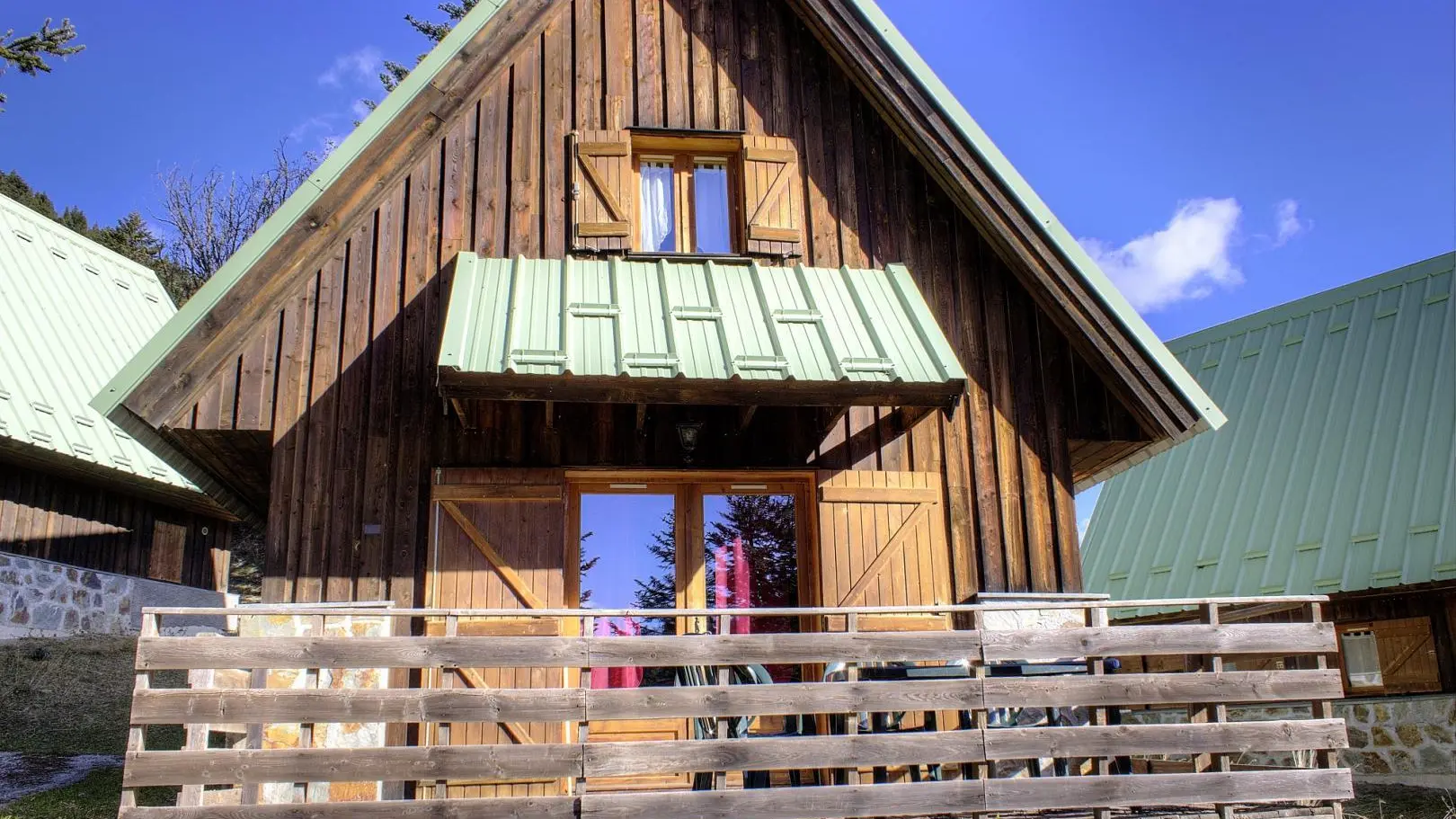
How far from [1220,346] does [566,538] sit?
45.6ft

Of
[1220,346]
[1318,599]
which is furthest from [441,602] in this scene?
[1220,346]

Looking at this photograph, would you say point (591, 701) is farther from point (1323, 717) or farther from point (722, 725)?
point (1323, 717)

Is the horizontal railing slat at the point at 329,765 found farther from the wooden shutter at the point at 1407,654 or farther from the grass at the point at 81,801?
the wooden shutter at the point at 1407,654

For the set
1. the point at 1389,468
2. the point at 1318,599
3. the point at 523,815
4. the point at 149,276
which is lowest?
the point at 523,815

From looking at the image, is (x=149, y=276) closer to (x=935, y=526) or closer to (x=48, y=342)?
(x=48, y=342)

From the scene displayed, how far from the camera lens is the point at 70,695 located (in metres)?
16.5

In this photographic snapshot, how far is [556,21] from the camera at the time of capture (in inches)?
443

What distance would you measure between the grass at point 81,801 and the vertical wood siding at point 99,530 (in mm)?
6677

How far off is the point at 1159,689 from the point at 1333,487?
9.89 m

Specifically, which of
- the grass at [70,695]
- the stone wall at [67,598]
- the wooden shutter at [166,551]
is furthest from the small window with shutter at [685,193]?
the wooden shutter at [166,551]

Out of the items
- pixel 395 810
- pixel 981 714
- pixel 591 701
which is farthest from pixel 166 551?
pixel 981 714

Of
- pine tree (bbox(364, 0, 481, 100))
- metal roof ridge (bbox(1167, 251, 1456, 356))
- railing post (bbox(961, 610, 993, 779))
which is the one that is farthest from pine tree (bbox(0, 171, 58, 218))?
railing post (bbox(961, 610, 993, 779))

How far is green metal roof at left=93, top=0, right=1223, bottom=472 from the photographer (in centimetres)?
937

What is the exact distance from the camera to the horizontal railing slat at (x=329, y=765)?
714cm
